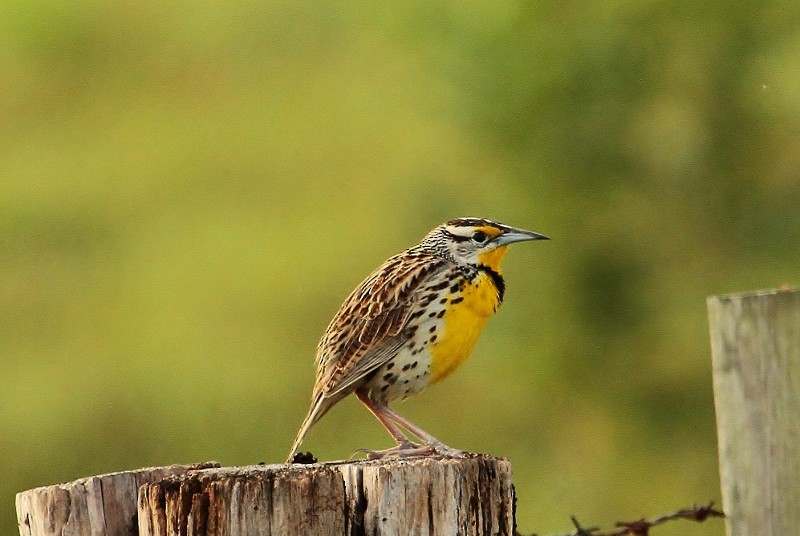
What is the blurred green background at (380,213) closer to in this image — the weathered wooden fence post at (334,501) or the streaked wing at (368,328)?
the streaked wing at (368,328)

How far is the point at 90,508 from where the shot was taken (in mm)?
3424

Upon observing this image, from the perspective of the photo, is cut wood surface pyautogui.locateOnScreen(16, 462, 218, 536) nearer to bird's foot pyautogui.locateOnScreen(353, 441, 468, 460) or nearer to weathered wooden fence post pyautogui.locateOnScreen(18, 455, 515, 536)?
weathered wooden fence post pyautogui.locateOnScreen(18, 455, 515, 536)

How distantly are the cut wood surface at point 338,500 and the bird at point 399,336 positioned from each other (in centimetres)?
151

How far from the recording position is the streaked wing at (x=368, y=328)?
16.3 ft

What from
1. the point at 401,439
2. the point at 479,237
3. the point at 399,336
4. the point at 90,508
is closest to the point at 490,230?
the point at 479,237

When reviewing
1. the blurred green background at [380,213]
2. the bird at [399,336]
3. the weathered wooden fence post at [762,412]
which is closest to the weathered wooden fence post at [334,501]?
the weathered wooden fence post at [762,412]

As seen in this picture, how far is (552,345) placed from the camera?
11.8m

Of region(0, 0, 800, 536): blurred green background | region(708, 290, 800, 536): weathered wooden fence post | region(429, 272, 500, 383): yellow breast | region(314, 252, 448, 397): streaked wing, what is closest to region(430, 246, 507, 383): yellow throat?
region(429, 272, 500, 383): yellow breast

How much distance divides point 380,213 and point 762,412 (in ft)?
56.8

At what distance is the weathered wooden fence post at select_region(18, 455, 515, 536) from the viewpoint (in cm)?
316

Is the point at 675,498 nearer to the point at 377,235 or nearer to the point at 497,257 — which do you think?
the point at 497,257

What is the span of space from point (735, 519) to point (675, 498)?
27.9 ft

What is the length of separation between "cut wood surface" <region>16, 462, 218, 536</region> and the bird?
1.43m

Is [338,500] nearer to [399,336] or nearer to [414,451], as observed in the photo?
[414,451]
